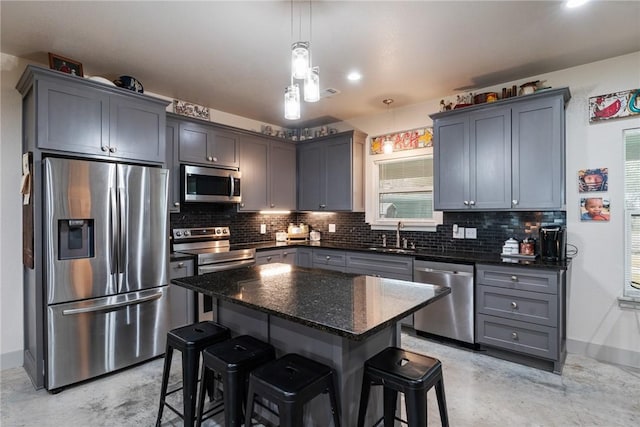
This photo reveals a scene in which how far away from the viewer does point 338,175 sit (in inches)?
181

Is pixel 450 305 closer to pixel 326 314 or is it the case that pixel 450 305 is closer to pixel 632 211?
pixel 632 211

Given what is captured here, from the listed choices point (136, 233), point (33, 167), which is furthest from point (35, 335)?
point (33, 167)

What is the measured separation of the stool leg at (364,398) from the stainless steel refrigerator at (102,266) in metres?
2.18

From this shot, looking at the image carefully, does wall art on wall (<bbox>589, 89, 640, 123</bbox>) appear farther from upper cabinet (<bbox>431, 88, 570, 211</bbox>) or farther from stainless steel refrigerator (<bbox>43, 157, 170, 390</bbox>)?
stainless steel refrigerator (<bbox>43, 157, 170, 390</bbox>)

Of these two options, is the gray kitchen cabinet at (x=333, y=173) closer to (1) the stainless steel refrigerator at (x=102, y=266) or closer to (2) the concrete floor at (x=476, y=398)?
(1) the stainless steel refrigerator at (x=102, y=266)

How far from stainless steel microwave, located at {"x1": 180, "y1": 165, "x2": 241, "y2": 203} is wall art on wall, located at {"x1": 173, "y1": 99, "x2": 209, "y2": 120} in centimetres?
77

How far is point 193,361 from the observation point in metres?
1.92

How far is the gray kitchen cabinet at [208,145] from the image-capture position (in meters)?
3.77

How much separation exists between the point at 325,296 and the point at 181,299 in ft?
7.12

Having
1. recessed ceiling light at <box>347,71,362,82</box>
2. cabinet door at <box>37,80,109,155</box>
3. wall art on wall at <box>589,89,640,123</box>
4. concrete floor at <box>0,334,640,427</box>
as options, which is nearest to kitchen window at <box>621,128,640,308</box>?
wall art on wall at <box>589,89,640,123</box>

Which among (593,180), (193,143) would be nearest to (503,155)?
(593,180)

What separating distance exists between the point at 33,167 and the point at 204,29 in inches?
65.2

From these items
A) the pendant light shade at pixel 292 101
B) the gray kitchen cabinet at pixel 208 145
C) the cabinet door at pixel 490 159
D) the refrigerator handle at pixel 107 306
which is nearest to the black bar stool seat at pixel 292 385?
the pendant light shade at pixel 292 101

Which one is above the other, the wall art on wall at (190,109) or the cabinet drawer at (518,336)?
the wall art on wall at (190,109)
